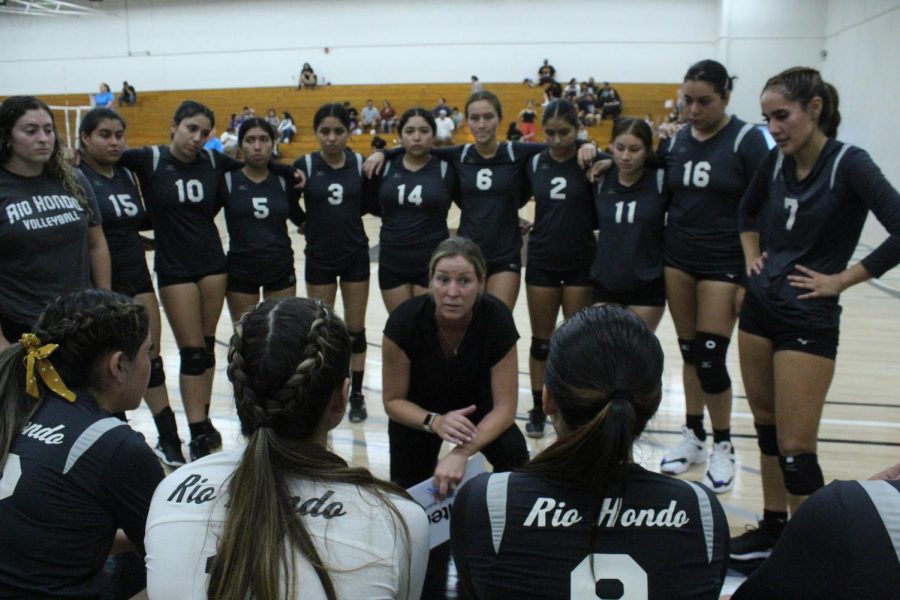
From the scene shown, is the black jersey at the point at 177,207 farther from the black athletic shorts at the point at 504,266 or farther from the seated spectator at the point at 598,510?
the seated spectator at the point at 598,510

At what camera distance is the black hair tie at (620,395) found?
134cm

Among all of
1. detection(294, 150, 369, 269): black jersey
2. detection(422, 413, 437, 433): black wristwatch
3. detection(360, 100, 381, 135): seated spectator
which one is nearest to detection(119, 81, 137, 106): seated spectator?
detection(360, 100, 381, 135): seated spectator

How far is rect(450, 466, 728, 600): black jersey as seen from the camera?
51.8 inches

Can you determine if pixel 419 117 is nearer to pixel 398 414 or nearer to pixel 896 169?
pixel 398 414

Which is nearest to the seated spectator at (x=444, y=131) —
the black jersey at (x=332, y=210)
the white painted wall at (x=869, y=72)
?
the white painted wall at (x=869, y=72)

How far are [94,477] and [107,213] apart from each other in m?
2.39

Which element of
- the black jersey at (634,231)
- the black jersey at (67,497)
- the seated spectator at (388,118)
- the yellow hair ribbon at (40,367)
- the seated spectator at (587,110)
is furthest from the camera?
the seated spectator at (388,118)

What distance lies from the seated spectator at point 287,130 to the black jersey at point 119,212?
19.3 m

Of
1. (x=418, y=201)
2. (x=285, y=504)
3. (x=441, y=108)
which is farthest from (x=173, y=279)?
(x=441, y=108)

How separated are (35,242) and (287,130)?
20367 millimetres

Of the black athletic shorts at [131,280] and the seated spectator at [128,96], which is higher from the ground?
the seated spectator at [128,96]

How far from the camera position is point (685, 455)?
3854 millimetres

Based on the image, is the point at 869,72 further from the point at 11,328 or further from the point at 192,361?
the point at 11,328

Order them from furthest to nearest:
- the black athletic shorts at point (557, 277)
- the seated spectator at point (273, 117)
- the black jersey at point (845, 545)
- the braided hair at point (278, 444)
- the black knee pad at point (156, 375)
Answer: the seated spectator at point (273, 117) → the black athletic shorts at point (557, 277) → the black knee pad at point (156, 375) → the braided hair at point (278, 444) → the black jersey at point (845, 545)
